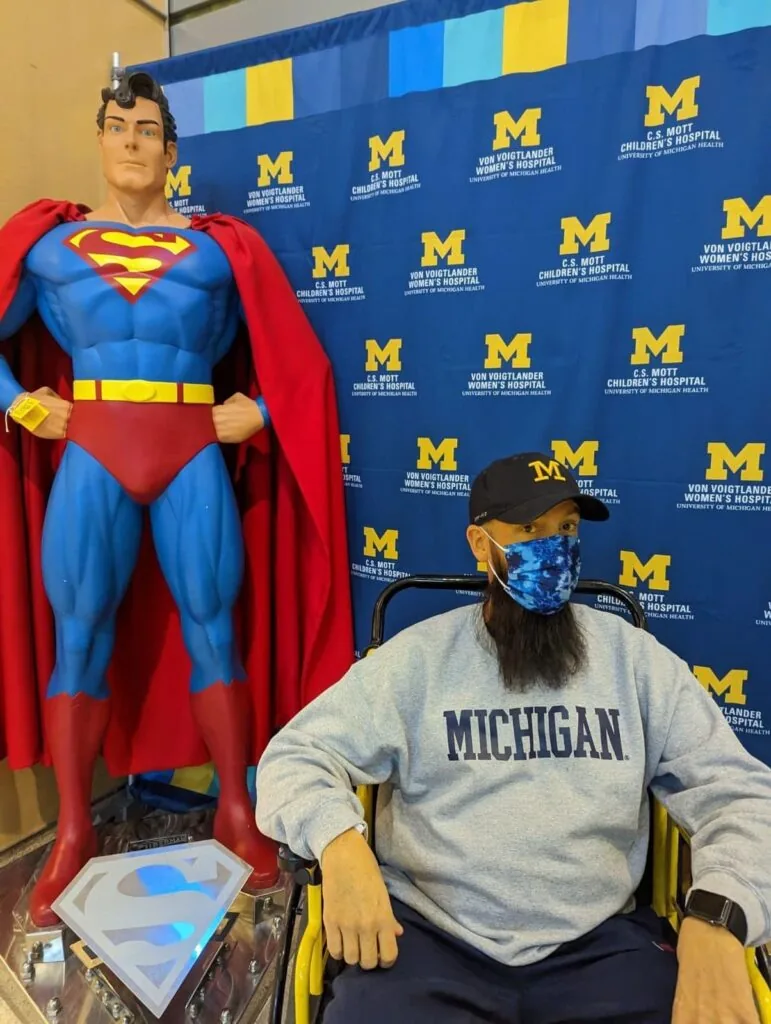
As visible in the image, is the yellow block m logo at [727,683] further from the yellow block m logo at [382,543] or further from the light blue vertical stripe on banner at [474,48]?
the light blue vertical stripe on banner at [474,48]

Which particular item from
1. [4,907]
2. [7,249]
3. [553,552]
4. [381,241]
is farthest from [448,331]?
[4,907]

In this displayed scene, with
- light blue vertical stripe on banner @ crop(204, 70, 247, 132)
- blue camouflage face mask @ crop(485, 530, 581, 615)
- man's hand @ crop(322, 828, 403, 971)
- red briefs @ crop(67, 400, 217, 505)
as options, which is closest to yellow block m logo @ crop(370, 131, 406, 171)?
light blue vertical stripe on banner @ crop(204, 70, 247, 132)

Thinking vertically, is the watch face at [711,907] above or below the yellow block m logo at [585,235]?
below

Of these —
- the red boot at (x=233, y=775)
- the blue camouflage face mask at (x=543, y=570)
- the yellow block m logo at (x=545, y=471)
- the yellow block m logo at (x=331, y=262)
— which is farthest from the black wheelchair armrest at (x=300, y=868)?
the yellow block m logo at (x=331, y=262)

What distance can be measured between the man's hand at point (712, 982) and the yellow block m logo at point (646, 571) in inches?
33.8

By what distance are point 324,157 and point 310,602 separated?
109cm

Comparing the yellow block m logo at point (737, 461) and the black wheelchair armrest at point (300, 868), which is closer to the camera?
the black wheelchair armrest at point (300, 868)

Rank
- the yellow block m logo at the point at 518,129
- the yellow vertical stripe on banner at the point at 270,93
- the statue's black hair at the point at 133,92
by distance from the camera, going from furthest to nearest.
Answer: the yellow vertical stripe on banner at the point at 270,93, the yellow block m logo at the point at 518,129, the statue's black hair at the point at 133,92

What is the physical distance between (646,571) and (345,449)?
78 cm

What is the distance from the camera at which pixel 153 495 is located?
1.61m

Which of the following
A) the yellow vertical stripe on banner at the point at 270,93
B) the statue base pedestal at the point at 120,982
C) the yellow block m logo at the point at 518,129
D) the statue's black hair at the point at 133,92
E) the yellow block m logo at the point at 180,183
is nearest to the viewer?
the statue base pedestal at the point at 120,982

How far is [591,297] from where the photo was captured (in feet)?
5.36

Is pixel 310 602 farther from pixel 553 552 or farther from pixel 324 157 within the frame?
pixel 324 157

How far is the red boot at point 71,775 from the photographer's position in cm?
164
